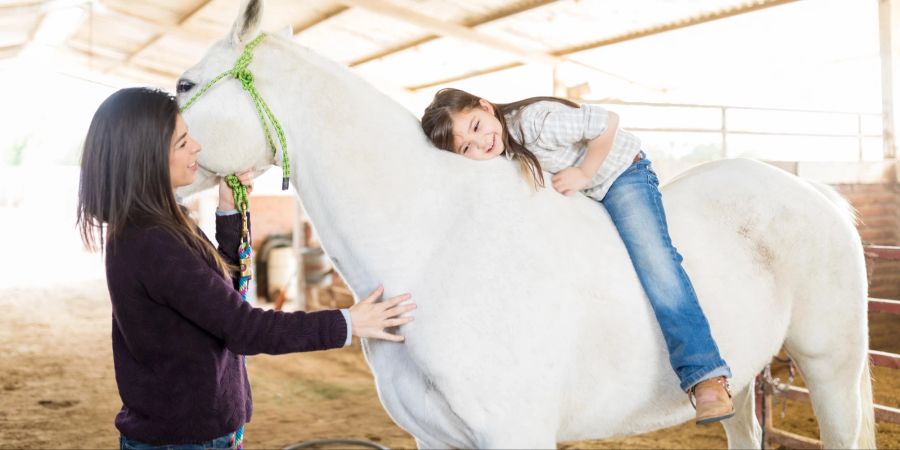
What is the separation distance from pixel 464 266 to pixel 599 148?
53cm

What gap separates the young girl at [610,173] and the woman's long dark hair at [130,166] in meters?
0.65

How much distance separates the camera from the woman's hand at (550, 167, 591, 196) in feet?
5.85

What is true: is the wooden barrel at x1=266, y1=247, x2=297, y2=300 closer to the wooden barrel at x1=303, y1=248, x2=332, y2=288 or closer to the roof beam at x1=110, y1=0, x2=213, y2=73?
the wooden barrel at x1=303, y1=248, x2=332, y2=288

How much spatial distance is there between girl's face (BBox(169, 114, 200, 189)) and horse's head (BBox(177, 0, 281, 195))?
35 millimetres

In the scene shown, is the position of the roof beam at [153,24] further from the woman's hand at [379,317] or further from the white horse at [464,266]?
the woman's hand at [379,317]

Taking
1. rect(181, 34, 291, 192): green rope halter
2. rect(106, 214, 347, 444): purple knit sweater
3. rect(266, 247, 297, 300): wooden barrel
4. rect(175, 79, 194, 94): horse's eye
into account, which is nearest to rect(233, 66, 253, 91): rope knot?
rect(181, 34, 291, 192): green rope halter

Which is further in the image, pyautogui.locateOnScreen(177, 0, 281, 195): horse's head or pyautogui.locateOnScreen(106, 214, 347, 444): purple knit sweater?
pyautogui.locateOnScreen(177, 0, 281, 195): horse's head

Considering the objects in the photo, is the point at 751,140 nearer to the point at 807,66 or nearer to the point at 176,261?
the point at 807,66

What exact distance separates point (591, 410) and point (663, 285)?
1.22 ft

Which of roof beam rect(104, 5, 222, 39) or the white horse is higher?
roof beam rect(104, 5, 222, 39)

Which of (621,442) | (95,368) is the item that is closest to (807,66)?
(621,442)

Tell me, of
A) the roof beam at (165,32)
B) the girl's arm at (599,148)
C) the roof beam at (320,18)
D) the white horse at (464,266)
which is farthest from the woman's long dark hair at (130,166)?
the roof beam at (165,32)

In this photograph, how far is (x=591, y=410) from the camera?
5.54ft

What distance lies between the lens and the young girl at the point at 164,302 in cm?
151
